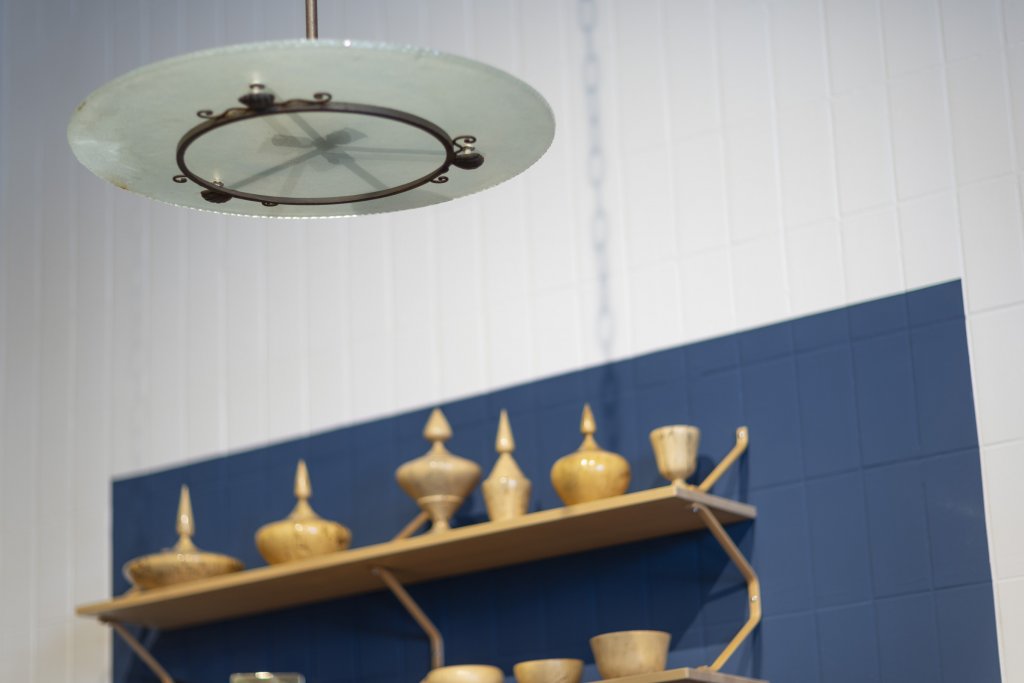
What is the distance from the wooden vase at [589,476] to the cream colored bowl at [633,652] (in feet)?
0.93

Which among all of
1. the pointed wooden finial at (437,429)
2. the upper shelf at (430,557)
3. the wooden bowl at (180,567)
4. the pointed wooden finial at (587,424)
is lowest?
the upper shelf at (430,557)

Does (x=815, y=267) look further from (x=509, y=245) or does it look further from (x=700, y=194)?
(x=509, y=245)

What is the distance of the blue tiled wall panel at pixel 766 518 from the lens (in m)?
2.91

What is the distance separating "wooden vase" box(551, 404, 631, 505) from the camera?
3090mm

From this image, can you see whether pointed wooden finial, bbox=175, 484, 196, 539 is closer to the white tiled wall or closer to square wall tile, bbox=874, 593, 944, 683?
the white tiled wall

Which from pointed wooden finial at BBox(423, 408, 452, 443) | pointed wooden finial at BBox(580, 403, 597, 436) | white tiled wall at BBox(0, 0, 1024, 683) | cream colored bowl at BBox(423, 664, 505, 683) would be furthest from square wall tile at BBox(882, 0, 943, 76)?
cream colored bowl at BBox(423, 664, 505, 683)

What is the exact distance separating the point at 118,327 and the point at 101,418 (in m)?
0.25

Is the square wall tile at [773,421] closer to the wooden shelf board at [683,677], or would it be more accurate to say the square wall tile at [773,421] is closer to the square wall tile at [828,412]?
the square wall tile at [828,412]

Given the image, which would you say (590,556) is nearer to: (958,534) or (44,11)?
(958,534)

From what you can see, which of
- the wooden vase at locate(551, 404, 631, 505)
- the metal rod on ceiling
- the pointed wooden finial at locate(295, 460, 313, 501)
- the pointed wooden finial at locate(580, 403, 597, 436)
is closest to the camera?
the metal rod on ceiling

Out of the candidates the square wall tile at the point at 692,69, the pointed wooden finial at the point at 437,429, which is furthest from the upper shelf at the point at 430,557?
the square wall tile at the point at 692,69

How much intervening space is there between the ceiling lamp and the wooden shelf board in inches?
40.6

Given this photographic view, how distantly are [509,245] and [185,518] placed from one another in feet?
3.34

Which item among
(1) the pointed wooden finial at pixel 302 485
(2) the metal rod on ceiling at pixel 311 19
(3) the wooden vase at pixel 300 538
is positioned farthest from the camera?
(1) the pointed wooden finial at pixel 302 485
